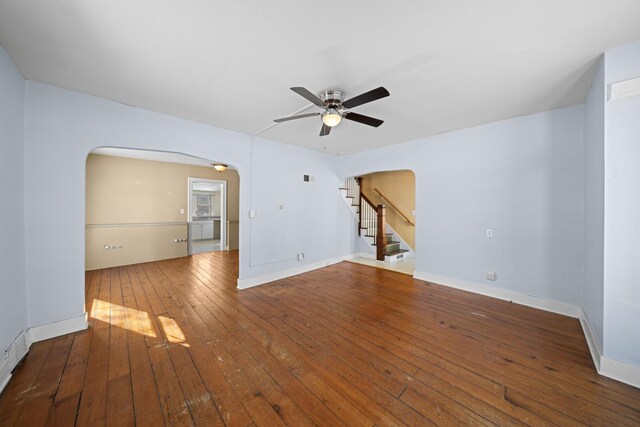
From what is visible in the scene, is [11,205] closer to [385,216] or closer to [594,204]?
[594,204]

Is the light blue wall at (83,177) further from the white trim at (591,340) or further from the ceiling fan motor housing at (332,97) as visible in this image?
the white trim at (591,340)

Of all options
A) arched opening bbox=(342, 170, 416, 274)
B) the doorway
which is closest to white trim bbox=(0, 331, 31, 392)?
arched opening bbox=(342, 170, 416, 274)

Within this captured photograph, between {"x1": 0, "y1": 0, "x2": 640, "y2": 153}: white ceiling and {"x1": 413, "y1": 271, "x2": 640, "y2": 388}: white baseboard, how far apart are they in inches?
99.1

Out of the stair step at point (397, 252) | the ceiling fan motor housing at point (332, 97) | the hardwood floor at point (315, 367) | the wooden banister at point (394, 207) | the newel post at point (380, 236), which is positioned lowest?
the hardwood floor at point (315, 367)

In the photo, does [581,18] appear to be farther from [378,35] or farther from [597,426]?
[597,426]

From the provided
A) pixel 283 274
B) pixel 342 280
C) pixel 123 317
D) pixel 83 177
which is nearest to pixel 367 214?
pixel 342 280

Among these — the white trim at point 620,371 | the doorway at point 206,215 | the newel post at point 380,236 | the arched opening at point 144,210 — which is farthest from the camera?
the doorway at point 206,215

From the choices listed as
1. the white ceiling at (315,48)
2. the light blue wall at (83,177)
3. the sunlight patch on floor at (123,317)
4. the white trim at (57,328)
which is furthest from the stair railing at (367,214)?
the white trim at (57,328)

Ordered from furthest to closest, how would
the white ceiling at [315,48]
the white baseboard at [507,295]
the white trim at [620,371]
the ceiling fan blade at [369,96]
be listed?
the white baseboard at [507,295], the ceiling fan blade at [369,96], the white trim at [620,371], the white ceiling at [315,48]

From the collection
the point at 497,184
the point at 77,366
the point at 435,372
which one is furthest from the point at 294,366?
the point at 497,184

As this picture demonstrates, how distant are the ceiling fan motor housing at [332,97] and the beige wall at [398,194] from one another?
15.1 ft

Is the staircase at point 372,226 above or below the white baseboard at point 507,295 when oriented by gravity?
above

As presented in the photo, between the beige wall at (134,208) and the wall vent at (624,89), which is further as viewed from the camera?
the beige wall at (134,208)

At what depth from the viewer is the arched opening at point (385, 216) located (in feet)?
19.3
